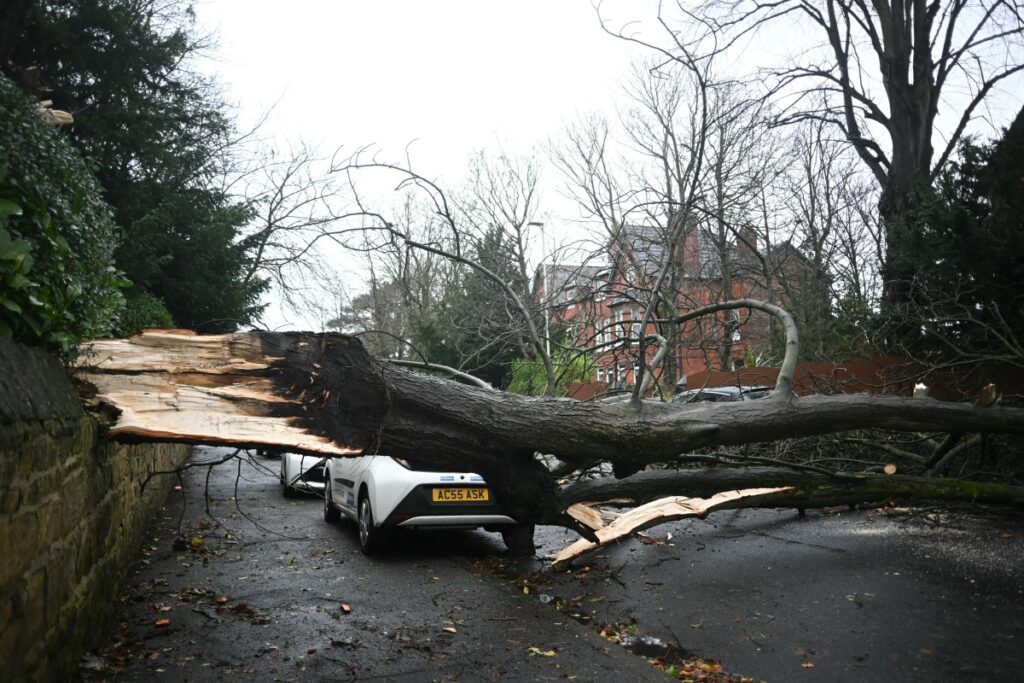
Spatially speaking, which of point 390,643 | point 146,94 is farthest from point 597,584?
point 146,94

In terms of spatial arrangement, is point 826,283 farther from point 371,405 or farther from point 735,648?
point 371,405

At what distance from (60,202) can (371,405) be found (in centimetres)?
247

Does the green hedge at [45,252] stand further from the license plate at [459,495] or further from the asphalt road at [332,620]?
the license plate at [459,495]

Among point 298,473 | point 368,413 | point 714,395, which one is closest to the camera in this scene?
point 368,413

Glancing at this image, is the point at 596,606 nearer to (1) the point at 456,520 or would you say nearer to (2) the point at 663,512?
(2) the point at 663,512

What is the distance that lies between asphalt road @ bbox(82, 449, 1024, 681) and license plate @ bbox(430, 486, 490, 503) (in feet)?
2.03

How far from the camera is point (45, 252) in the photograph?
3.58 m

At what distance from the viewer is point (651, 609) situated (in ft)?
19.2

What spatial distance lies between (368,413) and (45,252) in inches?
70.6

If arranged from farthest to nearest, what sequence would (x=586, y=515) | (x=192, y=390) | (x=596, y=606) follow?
1. (x=586, y=515)
2. (x=596, y=606)
3. (x=192, y=390)

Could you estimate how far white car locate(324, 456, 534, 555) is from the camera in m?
7.34

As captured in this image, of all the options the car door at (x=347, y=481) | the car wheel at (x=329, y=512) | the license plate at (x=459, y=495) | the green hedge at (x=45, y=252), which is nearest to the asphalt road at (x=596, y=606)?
the car door at (x=347, y=481)

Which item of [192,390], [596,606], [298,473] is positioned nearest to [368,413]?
[192,390]

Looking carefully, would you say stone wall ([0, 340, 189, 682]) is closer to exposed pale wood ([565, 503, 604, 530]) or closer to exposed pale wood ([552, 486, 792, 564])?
exposed pale wood ([565, 503, 604, 530])
